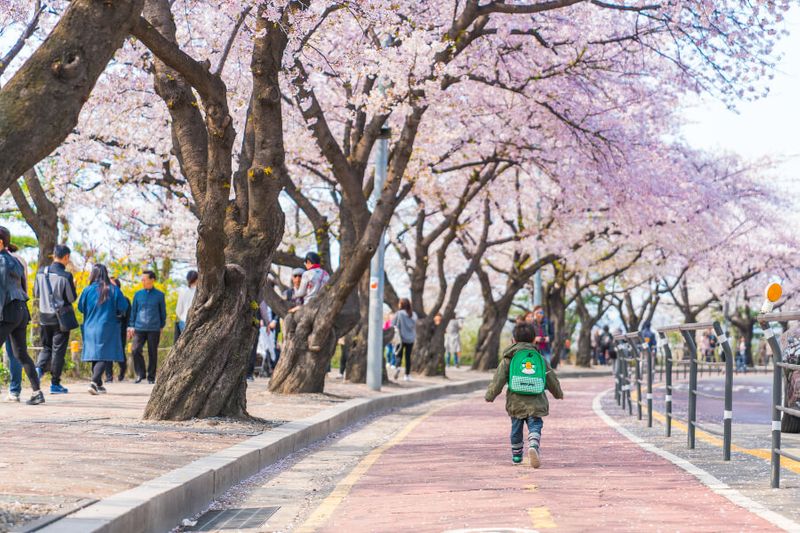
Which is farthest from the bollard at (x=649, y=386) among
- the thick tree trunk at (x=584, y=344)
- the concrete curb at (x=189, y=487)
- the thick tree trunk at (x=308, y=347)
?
the thick tree trunk at (x=584, y=344)

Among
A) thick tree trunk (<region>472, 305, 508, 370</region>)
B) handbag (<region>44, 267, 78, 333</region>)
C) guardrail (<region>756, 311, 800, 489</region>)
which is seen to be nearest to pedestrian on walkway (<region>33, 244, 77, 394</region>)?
handbag (<region>44, 267, 78, 333</region>)

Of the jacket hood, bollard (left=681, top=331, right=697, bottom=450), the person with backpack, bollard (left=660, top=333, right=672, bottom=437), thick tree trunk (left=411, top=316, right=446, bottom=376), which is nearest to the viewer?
the jacket hood

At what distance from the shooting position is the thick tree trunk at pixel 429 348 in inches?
1224

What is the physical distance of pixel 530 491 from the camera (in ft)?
27.6

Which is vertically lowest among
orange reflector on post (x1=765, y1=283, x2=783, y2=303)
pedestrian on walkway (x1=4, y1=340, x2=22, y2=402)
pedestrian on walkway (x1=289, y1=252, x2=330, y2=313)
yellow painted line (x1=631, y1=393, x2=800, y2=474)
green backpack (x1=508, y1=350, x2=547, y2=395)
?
yellow painted line (x1=631, y1=393, x2=800, y2=474)

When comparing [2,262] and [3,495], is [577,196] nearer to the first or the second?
[2,262]

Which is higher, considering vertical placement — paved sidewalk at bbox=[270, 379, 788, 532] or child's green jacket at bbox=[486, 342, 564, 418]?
child's green jacket at bbox=[486, 342, 564, 418]

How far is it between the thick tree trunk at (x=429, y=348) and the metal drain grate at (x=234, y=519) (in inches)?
901

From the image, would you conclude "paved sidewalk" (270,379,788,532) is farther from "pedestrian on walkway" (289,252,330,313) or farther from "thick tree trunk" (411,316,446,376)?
"thick tree trunk" (411,316,446,376)

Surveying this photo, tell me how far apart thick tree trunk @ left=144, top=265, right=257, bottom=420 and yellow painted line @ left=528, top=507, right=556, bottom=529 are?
5498 millimetres

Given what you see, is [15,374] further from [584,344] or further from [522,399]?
[584,344]

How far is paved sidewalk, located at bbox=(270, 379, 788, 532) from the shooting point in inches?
276

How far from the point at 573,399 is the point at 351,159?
258 inches

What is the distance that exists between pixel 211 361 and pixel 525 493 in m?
5.00
